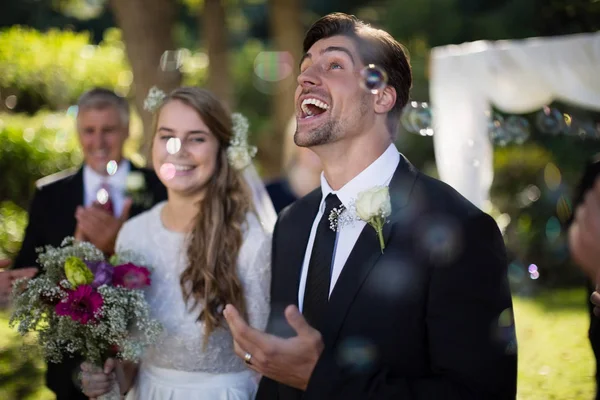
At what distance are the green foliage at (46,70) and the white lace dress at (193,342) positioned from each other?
44.0 ft

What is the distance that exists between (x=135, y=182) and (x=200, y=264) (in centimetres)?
174

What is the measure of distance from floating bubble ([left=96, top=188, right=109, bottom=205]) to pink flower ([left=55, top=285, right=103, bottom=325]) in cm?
192

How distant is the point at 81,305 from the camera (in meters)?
3.42

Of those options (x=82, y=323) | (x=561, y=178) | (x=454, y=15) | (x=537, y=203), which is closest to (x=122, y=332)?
(x=82, y=323)

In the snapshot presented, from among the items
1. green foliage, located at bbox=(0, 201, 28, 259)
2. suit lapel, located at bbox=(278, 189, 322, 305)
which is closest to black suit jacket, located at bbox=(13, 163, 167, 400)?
suit lapel, located at bbox=(278, 189, 322, 305)

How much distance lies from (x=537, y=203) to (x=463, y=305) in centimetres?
1142

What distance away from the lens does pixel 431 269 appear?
8.72 feet

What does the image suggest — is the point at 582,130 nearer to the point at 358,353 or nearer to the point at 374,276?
the point at 374,276

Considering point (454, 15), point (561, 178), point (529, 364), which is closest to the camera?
point (529, 364)

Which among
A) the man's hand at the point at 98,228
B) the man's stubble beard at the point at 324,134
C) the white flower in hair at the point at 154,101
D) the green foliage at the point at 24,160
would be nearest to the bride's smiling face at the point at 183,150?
the white flower in hair at the point at 154,101

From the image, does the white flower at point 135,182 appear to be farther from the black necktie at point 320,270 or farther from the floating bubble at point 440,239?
the floating bubble at point 440,239

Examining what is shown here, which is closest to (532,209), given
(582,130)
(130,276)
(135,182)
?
(582,130)

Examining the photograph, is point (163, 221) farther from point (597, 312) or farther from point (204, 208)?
point (597, 312)

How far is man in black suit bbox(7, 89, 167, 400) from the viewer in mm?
5070
